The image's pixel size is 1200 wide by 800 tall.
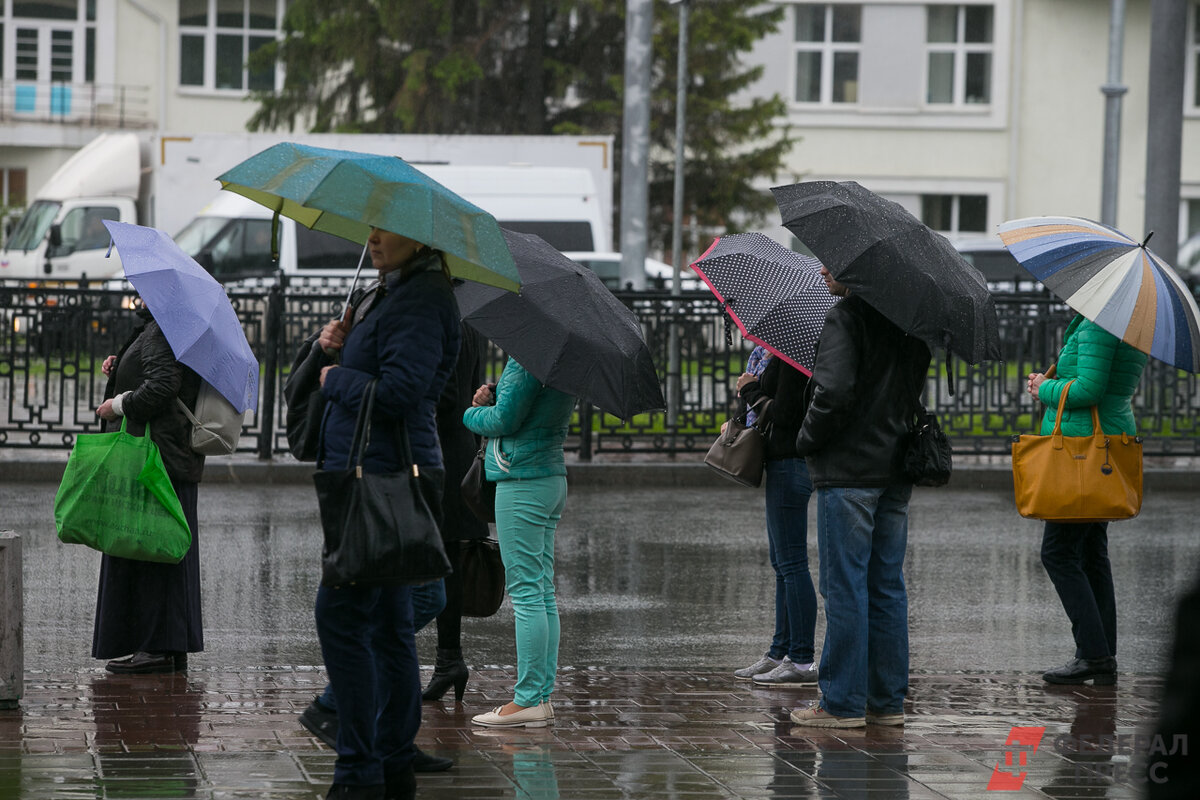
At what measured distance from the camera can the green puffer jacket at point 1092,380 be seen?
277 inches

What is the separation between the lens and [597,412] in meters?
15.2

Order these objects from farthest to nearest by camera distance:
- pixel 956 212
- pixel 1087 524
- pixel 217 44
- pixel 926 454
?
pixel 217 44, pixel 956 212, pixel 1087 524, pixel 926 454

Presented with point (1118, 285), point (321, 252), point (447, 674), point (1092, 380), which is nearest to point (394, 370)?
point (447, 674)

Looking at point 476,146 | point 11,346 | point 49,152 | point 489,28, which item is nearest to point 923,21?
point 489,28

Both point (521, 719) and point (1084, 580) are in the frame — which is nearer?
point (521, 719)

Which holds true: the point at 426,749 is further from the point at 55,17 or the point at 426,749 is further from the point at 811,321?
the point at 55,17

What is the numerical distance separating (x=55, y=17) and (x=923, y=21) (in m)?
21.2

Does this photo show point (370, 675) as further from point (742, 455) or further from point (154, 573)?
point (742, 455)

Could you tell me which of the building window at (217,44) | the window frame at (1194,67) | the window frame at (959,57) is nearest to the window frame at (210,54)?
the building window at (217,44)

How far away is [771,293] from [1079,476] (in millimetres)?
1567

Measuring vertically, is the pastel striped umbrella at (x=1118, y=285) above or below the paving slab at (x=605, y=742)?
above

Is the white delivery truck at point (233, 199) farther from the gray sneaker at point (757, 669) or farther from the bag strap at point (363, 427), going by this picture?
the bag strap at point (363, 427)

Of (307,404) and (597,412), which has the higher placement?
(307,404)

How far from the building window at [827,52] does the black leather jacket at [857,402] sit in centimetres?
3088
